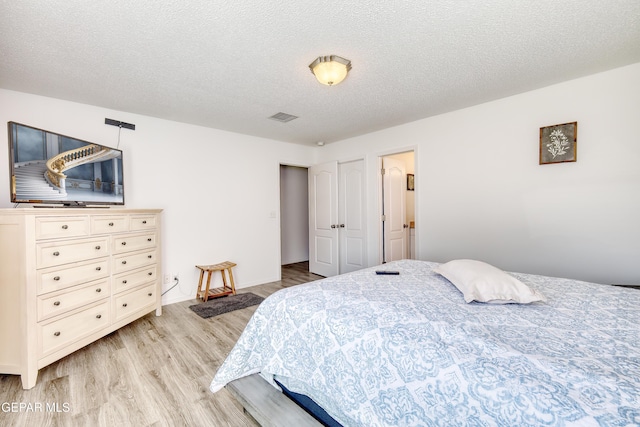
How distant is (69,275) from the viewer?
6.75 ft

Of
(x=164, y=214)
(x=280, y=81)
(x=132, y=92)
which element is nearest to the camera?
(x=280, y=81)

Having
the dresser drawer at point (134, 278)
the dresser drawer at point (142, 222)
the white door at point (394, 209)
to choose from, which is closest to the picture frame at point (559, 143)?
the white door at point (394, 209)

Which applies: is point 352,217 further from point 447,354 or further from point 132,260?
point 447,354

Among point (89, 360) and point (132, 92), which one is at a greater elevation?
point (132, 92)

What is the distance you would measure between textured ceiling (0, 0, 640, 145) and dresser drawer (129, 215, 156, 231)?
121 centimetres

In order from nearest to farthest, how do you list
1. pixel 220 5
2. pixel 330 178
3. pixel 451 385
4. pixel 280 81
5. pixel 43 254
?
pixel 451 385, pixel 220 5, pixel 43 254, pixel 280 81, pixel 330 178

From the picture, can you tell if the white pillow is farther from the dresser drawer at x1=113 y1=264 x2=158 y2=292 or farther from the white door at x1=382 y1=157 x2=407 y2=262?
the dresser drawer at x1=113 y1=264 x2=158 y2=292

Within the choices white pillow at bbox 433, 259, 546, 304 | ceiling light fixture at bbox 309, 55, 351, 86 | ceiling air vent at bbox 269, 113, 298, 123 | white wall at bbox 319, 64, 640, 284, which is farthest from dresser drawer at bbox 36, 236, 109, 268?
white wall at bbox 319, 64, 640, 284

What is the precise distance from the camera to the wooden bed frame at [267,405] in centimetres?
126

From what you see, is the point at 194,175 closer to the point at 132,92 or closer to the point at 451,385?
the point at 132,92

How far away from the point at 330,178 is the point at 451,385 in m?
3.89

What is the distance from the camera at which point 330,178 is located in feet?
14.9

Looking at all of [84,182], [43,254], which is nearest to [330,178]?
[84,182]

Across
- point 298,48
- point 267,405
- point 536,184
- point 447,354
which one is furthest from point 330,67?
Result: point 536,184
